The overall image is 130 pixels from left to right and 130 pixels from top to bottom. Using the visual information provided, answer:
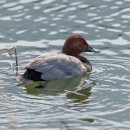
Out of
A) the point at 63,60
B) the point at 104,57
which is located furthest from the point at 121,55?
the point at 63,60

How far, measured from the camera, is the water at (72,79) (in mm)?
10547

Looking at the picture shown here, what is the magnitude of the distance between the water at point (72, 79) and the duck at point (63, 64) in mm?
166

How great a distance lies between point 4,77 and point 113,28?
336 centimetres

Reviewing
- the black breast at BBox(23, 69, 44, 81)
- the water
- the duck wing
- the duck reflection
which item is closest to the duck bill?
the water

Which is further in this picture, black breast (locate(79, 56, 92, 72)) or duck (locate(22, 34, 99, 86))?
black breast (locate(79, 56, 92, 72))

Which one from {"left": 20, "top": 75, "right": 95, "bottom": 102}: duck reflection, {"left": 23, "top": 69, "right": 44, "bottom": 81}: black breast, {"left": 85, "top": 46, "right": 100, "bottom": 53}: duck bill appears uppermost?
{"left": 85, "top": 46, "right": 100, "bottom": 53}: duck bill

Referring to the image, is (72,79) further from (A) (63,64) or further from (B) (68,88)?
(B) (68,88)

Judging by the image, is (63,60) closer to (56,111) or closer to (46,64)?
(46,64)

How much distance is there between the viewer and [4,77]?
13.0 meters

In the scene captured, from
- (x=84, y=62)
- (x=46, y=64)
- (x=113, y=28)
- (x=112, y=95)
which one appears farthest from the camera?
(x=113, y=28)

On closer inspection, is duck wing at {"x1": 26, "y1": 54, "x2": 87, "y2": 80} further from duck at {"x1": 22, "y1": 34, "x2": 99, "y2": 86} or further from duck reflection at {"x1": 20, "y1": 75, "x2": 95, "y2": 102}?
duck reflection at {"x1": 20, "y1": 75, "x2": 95, "y2": 102}

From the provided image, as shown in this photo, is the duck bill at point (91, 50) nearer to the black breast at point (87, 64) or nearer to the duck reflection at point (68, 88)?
the black breast at point (87, 64)

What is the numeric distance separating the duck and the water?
0.17 meters

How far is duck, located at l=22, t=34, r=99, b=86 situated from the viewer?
12773 millimetres
